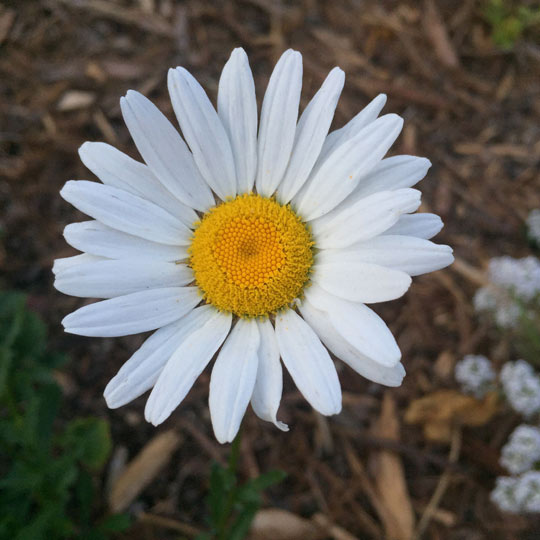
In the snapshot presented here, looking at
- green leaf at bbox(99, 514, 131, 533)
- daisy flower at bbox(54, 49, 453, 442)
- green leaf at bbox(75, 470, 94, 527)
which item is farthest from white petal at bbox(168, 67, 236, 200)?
green leaf at bbox(75, 470, 94, 527)

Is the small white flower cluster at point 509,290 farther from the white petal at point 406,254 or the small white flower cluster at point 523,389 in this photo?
the white petal at point 406,254

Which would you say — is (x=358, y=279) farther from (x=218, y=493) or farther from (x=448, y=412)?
(x=448, y=412)

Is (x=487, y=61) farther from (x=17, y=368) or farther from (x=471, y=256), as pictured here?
(x=17, y=368)

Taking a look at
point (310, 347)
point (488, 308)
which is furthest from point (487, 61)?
point (310, 347)

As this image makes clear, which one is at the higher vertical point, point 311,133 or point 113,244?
point 311,133

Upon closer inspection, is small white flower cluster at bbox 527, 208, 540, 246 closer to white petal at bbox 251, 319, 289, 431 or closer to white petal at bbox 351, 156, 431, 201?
white petal at bbox 351, 156, 431, 201

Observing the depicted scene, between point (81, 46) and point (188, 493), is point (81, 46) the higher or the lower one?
the higher one

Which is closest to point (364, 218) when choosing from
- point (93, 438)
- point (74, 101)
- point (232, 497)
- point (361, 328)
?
point (361, 328)
